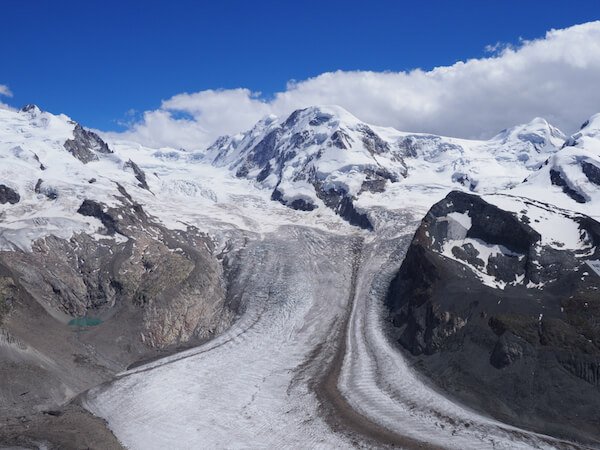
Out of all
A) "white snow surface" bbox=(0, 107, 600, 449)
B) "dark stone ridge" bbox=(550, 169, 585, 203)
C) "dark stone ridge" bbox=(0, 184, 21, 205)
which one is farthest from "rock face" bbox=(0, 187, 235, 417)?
"dark stone ridge" bbox=(550, 169, 585, 203)

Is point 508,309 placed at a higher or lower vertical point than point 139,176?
lower

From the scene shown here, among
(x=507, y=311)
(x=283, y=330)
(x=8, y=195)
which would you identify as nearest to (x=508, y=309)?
(x=507, y=311)

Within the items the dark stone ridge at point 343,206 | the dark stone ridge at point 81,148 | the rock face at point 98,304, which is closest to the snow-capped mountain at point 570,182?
the dark stone ridge at point 343,206

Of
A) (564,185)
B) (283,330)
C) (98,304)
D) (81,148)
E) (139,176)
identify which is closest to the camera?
(283,330)

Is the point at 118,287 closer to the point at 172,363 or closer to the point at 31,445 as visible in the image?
the point at 172,363

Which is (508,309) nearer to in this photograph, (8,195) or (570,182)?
(8,195)

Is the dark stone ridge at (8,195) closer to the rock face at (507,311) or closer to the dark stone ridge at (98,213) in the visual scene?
the dark stone ridge at (98,213)

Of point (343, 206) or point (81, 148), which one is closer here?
point (343, 206)
